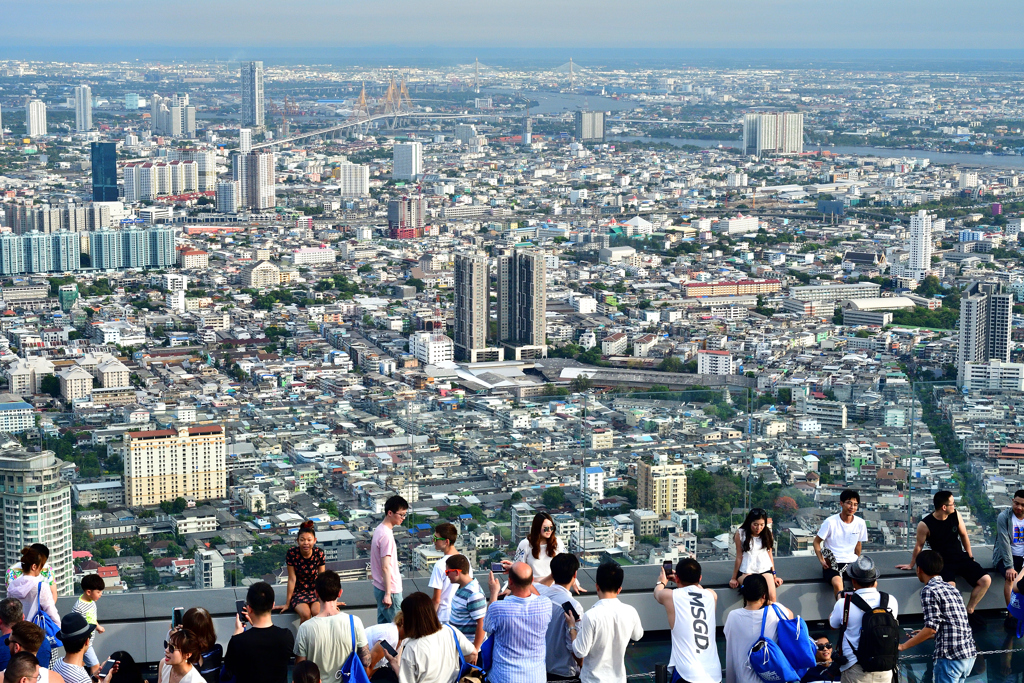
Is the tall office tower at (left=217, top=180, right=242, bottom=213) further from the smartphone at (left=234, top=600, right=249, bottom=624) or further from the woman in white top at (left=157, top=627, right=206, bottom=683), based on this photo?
the woman in white top at (left=157, top=627, right=206, bottom=683)

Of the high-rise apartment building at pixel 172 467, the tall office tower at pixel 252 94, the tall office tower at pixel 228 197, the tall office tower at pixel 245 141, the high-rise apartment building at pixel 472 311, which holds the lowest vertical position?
the high-rise apartment building at pixel 472 311

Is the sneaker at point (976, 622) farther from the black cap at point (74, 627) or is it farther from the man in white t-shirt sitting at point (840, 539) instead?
the black cap at point (74, 627)

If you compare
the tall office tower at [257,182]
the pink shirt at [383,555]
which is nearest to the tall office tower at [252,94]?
the tall office tower at [257,182]

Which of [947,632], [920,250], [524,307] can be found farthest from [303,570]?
[920,250]

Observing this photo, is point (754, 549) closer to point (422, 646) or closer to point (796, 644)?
point (796, 644)

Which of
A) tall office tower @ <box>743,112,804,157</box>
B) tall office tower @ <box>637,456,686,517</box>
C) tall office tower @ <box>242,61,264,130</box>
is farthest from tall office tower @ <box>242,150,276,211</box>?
tall office tower @ <box>637,456,686,517</box>

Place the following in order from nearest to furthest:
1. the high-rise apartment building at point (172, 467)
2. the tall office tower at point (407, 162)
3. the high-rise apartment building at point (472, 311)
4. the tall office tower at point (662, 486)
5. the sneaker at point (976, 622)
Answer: the sneaker at point (976, 622) < the tall office tower at point (662, 486) < the high-rise apartment building at point (172, 467) < the high-rise apartment building at point (472, 311) < the tall office tower at point (407, 162)

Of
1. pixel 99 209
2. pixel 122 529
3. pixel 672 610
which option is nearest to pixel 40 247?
pixel 99 209
